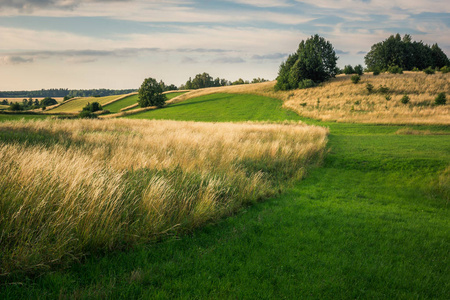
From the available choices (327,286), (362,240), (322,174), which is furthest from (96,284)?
(322,174)

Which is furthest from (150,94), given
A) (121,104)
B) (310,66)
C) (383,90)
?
(383,90)

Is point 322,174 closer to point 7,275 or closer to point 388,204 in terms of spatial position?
point 388,204

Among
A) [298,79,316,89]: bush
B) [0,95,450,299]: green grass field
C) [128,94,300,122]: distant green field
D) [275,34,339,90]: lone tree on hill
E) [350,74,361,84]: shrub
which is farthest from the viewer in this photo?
[275,34,339,90]: lone tree on hill

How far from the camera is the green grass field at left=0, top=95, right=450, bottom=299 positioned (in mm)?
3848

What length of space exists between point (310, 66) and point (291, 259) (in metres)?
70.6

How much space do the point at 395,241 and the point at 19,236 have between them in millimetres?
7512

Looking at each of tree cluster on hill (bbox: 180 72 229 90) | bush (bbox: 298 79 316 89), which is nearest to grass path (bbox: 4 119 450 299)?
bush (bbox: 298 79 316 89)

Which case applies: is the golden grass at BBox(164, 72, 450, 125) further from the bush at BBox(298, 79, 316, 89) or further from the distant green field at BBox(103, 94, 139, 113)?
the distant green field at BBox(103, 94, 139, 113)

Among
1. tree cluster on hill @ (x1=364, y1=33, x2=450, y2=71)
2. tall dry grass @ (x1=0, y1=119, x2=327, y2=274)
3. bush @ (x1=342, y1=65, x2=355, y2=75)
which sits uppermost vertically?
tree cluster on hill @ (x1=364, y1=33, x2=450, y2=71)

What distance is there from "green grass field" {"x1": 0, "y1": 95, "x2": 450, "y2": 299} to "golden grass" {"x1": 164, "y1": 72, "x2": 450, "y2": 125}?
28257 millimetres

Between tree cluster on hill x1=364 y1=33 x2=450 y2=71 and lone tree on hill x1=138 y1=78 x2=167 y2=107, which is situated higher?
tree cluster on hill x1=364 y1=33 x2=450 y2=71

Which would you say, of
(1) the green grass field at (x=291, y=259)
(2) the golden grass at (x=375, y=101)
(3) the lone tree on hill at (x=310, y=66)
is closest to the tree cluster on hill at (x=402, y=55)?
(3) the lone tree on hill at (x=310, y=66)

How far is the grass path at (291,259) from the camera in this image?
3.86m

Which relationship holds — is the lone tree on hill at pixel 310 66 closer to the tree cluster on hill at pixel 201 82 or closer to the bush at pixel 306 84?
the bush at pixel 306 84
